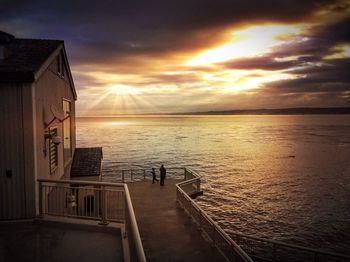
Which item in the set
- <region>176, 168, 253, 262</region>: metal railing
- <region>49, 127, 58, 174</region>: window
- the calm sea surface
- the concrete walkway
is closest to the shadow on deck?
the concrete walkway

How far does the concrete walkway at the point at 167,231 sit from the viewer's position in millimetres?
10760

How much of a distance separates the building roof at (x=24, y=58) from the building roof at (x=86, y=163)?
35.0 ft

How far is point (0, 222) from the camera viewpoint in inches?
332

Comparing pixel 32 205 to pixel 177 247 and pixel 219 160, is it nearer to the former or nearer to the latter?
pixel 177 247

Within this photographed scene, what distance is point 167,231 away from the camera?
13078 mm

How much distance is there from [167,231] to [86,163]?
11828 millimetres

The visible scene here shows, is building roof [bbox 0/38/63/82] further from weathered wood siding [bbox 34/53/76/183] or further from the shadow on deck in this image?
the shadow on deck

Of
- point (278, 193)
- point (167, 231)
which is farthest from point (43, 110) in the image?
point (278, 193)

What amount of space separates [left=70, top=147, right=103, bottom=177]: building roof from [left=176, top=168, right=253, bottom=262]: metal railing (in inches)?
278

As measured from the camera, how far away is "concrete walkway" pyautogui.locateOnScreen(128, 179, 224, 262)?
10.8 metres

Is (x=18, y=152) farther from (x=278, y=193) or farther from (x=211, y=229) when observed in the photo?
(x=278, y=193)

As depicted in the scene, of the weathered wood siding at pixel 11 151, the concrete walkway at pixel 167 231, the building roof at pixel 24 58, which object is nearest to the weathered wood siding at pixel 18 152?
the weathered wood siding at pixel 11 151

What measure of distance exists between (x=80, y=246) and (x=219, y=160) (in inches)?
2671

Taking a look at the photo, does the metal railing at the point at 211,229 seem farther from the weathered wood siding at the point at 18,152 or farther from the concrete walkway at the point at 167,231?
the weathered wood siding at the point at 18,152
